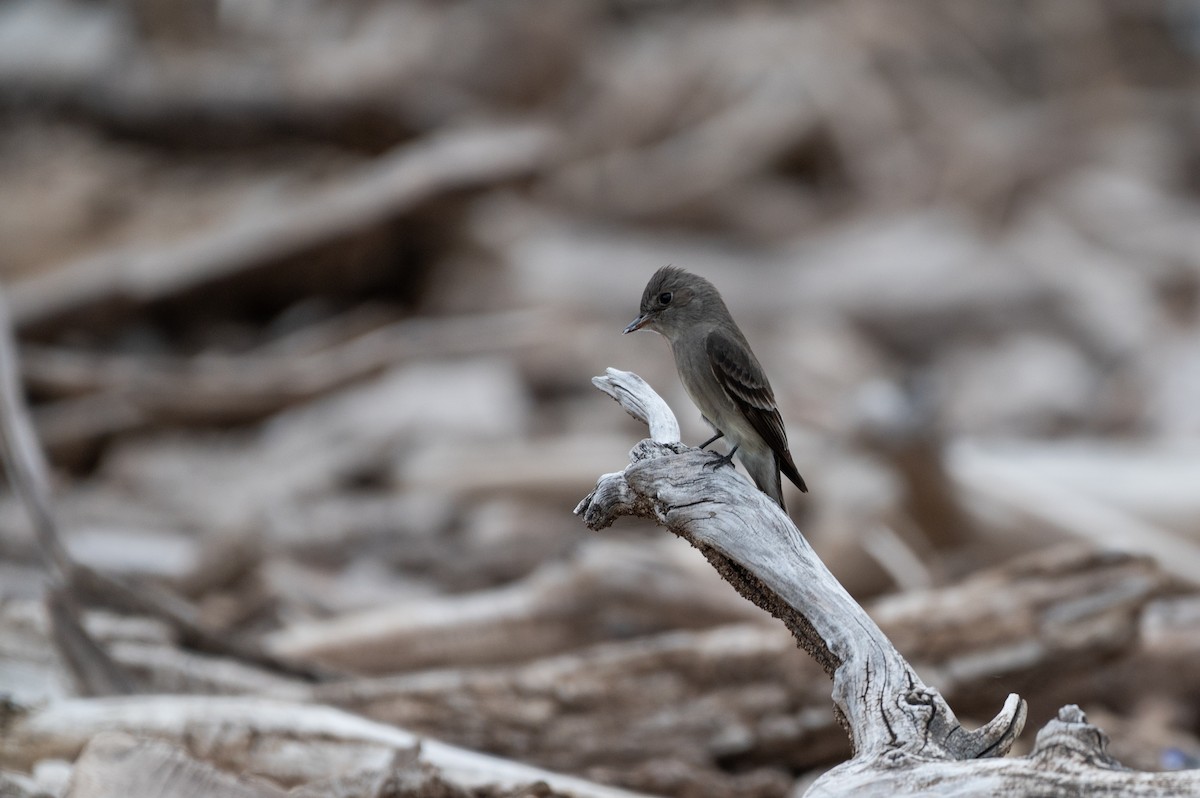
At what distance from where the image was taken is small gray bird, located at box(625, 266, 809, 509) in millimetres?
3443

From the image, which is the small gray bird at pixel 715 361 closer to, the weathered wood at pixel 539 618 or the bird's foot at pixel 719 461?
the bird's foot at pixel 719 461

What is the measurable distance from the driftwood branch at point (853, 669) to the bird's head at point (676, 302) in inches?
17.2

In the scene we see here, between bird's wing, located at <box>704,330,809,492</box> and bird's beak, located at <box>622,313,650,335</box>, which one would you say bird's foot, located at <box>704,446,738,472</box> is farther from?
bird's beak, located at <box>622,313,650,335</box>

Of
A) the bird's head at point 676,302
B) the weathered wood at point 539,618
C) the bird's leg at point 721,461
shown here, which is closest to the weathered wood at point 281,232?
the weathered wood at point 539,618

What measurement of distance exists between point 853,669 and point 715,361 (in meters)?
1.12

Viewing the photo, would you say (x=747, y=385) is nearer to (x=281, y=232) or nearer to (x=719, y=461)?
(x=719, y=461)

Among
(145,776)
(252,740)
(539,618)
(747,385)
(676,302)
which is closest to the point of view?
(145,776)

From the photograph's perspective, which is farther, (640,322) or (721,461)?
(640,322)

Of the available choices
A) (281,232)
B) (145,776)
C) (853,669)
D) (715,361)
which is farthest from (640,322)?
(281,232)

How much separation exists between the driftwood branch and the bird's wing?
1.06ft

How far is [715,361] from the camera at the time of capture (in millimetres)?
3457

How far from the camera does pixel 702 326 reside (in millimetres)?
3525

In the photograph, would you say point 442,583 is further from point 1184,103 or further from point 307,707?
point 1184,103

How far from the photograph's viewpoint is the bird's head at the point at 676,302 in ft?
11.5
